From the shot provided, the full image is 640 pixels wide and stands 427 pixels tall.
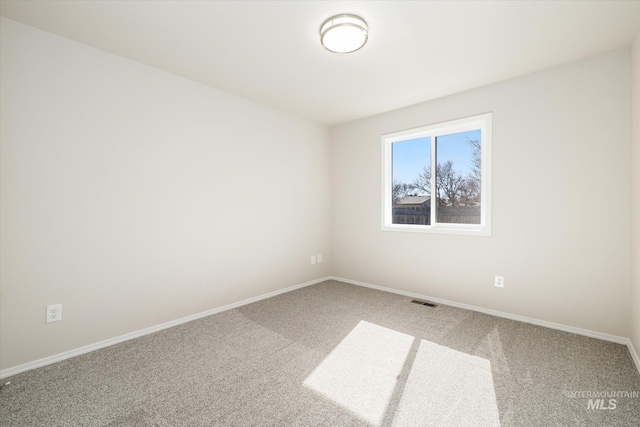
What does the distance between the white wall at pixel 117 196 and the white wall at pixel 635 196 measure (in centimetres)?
346

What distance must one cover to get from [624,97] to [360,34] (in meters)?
2.30

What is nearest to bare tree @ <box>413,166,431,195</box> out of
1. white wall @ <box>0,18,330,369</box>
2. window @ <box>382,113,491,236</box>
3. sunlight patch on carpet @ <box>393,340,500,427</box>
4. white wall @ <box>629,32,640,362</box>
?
window @ <box>382,113,491,236</box>

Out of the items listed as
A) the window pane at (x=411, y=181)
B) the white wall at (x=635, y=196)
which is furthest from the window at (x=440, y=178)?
the white wall at (x=635, y=196)

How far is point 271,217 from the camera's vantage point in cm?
384

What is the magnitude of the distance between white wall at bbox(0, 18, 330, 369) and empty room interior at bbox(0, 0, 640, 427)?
16 mm

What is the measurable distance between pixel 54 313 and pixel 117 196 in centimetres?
101

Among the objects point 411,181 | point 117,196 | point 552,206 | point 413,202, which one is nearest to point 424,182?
point 411,181

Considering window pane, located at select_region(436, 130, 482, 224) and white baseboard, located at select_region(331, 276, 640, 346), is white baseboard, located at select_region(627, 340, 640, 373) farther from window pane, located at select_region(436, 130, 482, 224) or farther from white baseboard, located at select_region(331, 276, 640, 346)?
window pane, located at select_region(436, 130, 482, 224)

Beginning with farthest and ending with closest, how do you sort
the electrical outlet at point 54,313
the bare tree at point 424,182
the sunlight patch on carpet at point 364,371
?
the bare tree at point 424,182, the electrical outlet at point 54,313, the sunlight patch on carpet at point 364,371

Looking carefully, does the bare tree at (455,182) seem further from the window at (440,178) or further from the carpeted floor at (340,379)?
the carpeted floor at (340,379)

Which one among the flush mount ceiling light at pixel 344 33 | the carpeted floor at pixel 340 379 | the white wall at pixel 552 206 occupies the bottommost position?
the carpeted floor at pixel 340 379

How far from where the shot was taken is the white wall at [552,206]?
244 cm

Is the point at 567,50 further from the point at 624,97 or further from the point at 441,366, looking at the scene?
the point at 441,366

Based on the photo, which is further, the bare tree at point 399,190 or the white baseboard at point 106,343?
the bare tree at point 399,190
